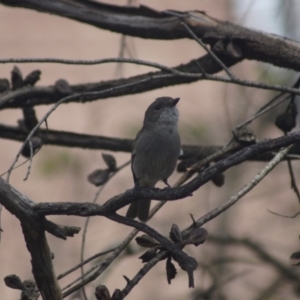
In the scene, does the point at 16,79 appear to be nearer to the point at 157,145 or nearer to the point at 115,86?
the point at 115,86

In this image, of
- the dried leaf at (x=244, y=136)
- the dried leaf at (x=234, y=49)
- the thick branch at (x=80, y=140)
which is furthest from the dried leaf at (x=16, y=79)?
the dried leaf at (x=244, y=136)

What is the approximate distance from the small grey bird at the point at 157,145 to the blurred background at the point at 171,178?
33 cm

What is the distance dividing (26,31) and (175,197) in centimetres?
631

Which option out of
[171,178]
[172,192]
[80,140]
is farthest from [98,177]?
[171,178]

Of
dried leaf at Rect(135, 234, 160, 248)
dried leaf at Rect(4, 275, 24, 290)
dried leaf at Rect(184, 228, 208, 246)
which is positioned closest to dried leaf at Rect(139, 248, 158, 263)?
dried leaf at Rect(135, 234, 160, 248)

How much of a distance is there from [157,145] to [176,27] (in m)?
0.66

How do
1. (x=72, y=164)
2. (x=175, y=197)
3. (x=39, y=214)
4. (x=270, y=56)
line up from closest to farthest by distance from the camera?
(x=175, y=197) → (x=39, y=214) → (x=270, y=56) → (x=72, y=164)

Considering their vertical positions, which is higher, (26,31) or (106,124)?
(26,31)

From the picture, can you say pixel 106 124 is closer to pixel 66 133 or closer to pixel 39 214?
pixel 66 133

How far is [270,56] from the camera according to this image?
3.70m

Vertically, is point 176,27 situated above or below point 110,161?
above

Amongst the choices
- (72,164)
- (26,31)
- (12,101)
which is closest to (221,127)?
(72,164)

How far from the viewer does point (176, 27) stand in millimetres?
3844

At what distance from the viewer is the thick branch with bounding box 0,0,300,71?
368 cm
